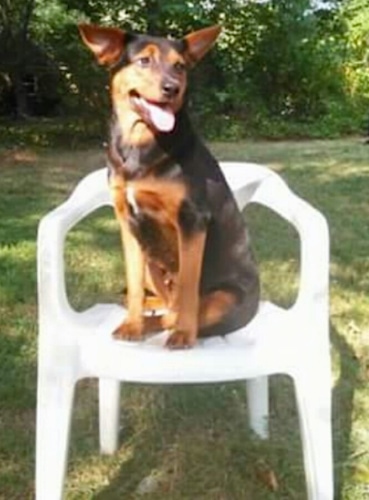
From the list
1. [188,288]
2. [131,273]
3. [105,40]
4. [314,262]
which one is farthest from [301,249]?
[105,40]

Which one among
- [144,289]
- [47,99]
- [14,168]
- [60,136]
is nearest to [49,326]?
[144,289]

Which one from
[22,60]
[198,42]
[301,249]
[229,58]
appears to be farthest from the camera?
[229,58]

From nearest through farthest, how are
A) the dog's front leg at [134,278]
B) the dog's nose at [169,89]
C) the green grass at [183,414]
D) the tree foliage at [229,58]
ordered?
the dog's nose at [169,89], the dog's front leg at [134,278], the green grass at [183,414], the tree foliage at [229,58]

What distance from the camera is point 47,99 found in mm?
10484

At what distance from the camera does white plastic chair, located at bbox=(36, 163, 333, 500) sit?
6.60 feet

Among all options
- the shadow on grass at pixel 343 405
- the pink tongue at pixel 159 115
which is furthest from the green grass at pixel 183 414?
the pink tongue at pixel 159 115

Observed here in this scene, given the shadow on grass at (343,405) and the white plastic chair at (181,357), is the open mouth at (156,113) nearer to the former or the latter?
the white plastic chair at (181,357)

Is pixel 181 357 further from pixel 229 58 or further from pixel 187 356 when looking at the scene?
pixel 229 58

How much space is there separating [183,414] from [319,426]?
0.75m

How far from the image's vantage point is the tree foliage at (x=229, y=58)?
9.67 meters

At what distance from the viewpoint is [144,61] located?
6.35 ft

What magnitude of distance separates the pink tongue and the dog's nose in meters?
0.04

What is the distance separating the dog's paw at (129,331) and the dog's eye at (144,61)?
598 mm

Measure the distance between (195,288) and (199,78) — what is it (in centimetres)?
876
